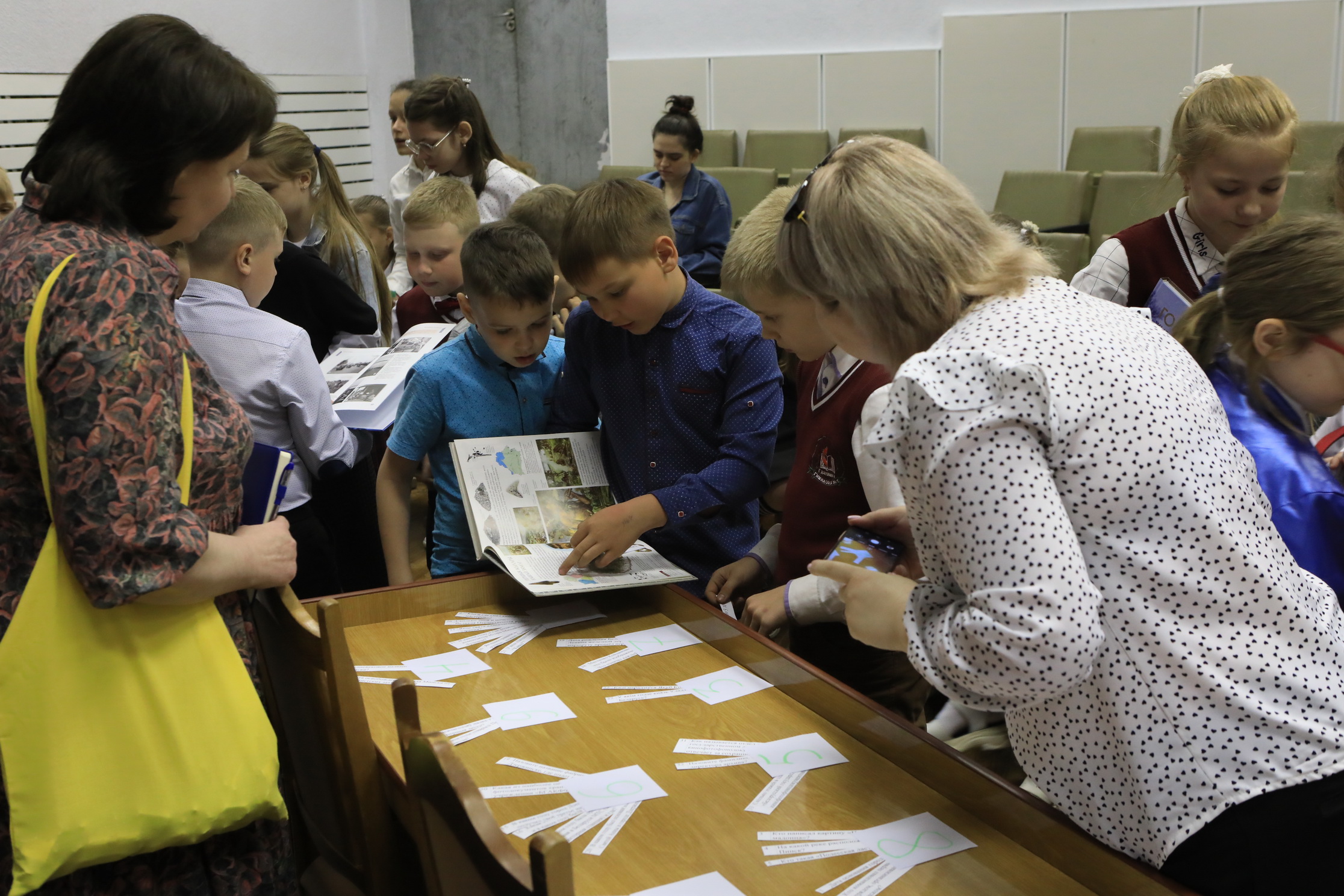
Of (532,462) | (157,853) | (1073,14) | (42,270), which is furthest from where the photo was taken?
(1073,14)

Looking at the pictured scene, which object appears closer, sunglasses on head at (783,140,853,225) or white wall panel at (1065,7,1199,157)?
sunglasses on head at (783,140,853,225)

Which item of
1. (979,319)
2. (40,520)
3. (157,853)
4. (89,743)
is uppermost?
(979,319)

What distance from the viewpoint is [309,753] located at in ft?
5.08

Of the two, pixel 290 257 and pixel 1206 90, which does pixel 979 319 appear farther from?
pixel 290 257

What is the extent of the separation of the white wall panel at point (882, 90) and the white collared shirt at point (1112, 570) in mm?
6596

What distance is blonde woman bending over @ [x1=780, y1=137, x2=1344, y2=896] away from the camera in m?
0.97

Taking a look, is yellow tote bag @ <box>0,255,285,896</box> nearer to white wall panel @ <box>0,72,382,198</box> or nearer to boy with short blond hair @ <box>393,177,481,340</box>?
boy with short blond hair @ <box>393,177,481,340</box>

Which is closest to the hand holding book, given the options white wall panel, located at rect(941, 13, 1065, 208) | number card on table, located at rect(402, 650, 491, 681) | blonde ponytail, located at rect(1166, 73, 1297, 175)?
number card on table, located at rect(402, 650, 491, 681)

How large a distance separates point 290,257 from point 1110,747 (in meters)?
2.47

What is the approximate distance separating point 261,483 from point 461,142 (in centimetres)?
296

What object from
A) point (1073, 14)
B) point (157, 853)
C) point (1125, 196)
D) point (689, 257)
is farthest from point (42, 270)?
point (1073, 14)

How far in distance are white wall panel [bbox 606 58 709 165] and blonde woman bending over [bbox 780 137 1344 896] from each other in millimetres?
7430

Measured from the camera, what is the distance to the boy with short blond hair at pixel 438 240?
3.27 m

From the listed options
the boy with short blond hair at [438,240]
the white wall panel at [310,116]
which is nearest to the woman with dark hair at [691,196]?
the boy with short blond hair at [438,240]
